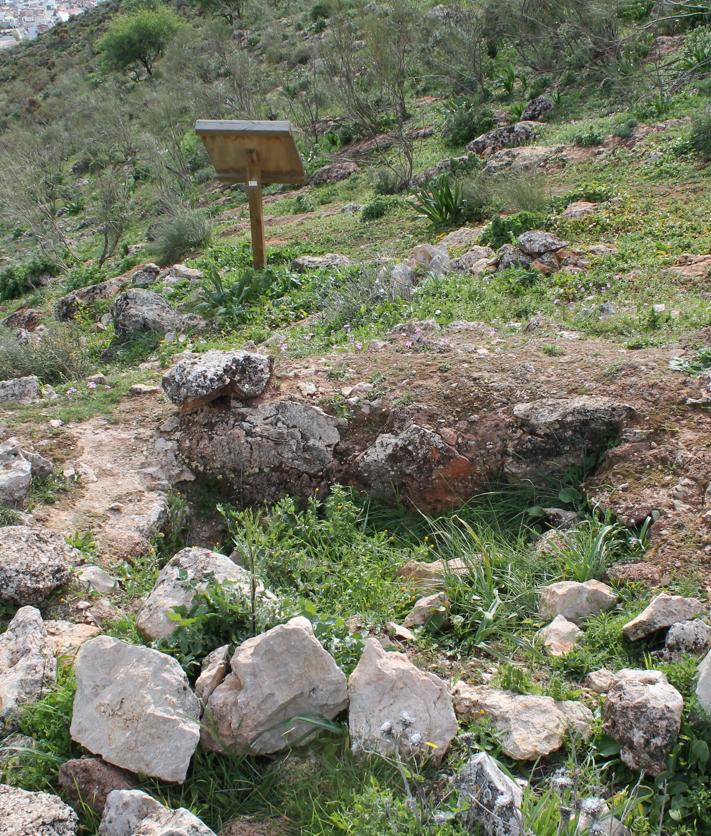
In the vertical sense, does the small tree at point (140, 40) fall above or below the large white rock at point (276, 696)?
above

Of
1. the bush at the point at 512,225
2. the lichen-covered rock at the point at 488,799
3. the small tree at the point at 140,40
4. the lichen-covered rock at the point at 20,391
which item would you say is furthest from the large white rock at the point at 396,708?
the small tree at the point at 140,40

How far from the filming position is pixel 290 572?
3551mm

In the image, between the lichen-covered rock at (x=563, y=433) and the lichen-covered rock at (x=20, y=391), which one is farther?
the lichen-covered rock at (x=20, y=391)

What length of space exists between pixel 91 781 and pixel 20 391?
12.6 feet

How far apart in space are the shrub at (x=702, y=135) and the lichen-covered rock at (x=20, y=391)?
733 cm

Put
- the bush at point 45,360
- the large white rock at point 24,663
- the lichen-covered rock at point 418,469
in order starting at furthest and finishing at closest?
the bush at point 45,360, the lichen-covered rock at point 418,469, the large white rock at point 24,663

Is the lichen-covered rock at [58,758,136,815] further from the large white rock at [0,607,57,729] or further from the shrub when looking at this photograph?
the shrub

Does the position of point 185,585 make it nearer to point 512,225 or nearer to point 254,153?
point 254,153

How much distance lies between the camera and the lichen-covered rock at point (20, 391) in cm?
559

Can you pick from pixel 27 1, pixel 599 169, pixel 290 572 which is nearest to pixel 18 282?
pixel 599 169

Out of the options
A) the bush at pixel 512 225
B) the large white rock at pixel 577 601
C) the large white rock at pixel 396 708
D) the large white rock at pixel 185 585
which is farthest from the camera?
the bush at pixel 512 225

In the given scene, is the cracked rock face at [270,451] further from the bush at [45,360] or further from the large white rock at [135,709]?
the bush at [45,360]

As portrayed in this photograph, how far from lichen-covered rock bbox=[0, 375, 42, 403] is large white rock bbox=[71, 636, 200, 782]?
341cm

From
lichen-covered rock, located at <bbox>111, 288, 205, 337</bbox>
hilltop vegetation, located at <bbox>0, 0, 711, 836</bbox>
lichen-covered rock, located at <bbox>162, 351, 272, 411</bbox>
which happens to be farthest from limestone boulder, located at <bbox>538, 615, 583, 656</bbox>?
lichen-covered rock, located at <bbox>111, 288, 205, 337</bbox>
